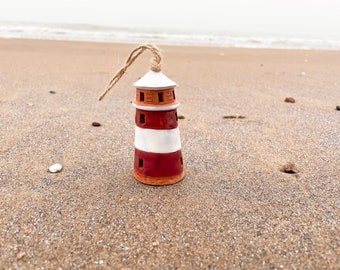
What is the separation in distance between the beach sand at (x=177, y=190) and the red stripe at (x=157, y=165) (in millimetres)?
74

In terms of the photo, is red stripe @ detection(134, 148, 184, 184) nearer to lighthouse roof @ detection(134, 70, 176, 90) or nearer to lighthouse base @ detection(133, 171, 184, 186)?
lighthouse base @ detection(133, 171, 184, 186)

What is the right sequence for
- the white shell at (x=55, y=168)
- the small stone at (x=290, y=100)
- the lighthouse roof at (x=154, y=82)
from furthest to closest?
the small stone at (x=290, y=100) → the white shell at (x=55, y=168) → the lighthouse roof at (x=154, y=82)

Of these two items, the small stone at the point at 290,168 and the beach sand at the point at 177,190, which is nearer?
the beach sand at the point at 177,190

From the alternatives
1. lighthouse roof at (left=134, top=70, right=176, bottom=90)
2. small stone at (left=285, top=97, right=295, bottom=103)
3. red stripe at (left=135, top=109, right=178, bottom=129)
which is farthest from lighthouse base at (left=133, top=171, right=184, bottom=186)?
small stone at (left=285, top=97, right=295, bottom=103)

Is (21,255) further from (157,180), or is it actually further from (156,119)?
(156,119)

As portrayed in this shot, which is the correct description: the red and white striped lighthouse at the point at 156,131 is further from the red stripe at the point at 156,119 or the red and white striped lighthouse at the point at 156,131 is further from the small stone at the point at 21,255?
the small stone at the point at 21,255

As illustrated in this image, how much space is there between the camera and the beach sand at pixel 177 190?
1.59m

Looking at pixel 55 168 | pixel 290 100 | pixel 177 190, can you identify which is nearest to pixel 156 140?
pixel 177 190

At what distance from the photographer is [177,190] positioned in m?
2.15

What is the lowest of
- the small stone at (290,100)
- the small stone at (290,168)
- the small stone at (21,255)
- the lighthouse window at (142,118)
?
the small stone at (21,255)

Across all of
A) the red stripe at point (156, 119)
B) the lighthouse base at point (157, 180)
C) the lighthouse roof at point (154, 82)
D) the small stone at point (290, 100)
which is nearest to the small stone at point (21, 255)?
the lighthouse base at point (157, 180)

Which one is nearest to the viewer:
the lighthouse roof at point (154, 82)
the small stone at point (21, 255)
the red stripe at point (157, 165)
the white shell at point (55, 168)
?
the small stone at point (21, 255)

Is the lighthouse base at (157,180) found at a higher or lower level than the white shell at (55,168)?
higher

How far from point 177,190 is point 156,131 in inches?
15.3
